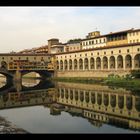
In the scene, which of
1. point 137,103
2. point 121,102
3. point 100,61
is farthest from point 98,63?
point 137,103

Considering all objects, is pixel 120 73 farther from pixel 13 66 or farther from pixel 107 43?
pixel 13 66

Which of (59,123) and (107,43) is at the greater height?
(107,43)

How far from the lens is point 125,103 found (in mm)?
25422

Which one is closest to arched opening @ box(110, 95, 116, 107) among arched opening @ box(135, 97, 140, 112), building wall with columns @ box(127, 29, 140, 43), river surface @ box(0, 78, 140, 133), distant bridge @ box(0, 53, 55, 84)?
river surface @ box(0, 78, 140, 133)

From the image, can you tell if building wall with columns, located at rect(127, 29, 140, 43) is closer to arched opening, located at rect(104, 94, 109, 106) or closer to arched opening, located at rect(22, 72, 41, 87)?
arched opening, located at rect(22, 72, 41, 87)

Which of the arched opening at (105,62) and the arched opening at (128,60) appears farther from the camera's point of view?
the arched opening at (105,62)

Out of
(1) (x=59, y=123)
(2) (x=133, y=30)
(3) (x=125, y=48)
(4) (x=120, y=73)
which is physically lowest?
(1) (x=59, y=123)

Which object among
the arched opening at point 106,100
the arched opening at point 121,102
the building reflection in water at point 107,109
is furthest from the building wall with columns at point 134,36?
the arched opening at point 121,102

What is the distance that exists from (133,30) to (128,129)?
133 feet

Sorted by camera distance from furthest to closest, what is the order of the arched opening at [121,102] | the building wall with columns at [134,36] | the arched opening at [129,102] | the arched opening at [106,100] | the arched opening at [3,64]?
the arched opening at [3,64] < the building wall with columns at [134,36] < the arched opening at [106,100] < the arched opening at [121,102] < the arched opening at [129,102]

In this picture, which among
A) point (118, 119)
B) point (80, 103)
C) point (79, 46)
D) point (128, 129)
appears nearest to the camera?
point (128, 129)

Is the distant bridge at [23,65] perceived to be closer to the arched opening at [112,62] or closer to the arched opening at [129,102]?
the arched opening at [112,62]

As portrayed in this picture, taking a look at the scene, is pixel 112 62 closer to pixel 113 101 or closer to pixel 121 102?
pixel 113 101
